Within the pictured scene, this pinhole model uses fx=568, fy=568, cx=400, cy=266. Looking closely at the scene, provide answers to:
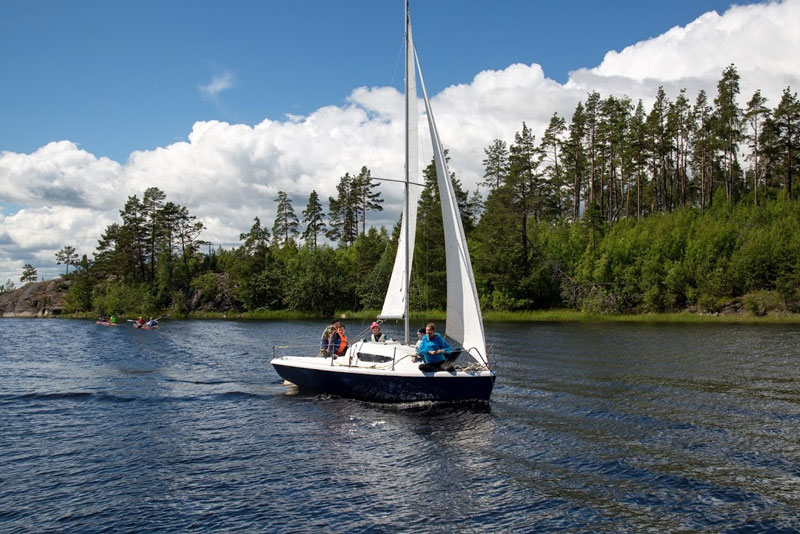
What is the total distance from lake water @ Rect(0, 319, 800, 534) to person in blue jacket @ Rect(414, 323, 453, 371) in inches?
61.6

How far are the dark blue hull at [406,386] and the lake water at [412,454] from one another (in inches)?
22.1

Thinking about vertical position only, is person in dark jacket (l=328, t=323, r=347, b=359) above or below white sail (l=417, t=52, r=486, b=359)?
below

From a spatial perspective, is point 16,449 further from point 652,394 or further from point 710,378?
point 710,378

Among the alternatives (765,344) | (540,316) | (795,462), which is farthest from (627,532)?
(540,316)

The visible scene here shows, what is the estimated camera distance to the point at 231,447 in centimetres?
1599

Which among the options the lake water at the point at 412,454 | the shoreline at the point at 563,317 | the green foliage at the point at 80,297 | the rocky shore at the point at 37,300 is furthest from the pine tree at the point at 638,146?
the rocky shore at the point at 37,300

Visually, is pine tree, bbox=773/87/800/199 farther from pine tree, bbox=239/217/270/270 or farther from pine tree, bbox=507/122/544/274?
pine tree, bbox=239/217/270/270

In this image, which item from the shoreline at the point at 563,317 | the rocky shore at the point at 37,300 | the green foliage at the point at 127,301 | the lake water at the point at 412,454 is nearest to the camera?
the lake water at the point at 412,454

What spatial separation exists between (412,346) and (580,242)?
60.1m

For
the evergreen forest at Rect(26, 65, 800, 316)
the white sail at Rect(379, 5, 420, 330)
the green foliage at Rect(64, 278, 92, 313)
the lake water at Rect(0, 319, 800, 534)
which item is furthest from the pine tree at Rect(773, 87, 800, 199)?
the green foliage at Rect(64, 278, 92, 313)

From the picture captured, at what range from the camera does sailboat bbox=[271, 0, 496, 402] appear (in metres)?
19.8

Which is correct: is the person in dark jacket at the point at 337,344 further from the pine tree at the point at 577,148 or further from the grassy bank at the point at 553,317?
the pine tree at the point at 577,148

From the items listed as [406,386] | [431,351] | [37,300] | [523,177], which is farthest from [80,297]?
[431,351]

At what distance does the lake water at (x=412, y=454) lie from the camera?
11273 millimetres
